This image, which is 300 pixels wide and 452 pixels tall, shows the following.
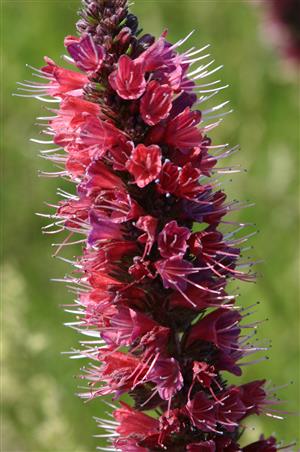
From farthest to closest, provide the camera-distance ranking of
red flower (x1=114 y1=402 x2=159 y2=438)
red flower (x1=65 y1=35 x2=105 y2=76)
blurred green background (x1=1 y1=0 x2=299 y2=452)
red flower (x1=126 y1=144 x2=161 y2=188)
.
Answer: blurred green background (x1=1 y1=0 x2=299 y2=452) < red flower (x1=114 y1=402 x2=159 y2=438) < red flower (x1=65 y1=35 x2=105 y2=76) < red flower (x1=126 y1=144 x2=161 y2=188)

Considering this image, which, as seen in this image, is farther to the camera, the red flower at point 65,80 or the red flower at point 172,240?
the red flower at point 65,80

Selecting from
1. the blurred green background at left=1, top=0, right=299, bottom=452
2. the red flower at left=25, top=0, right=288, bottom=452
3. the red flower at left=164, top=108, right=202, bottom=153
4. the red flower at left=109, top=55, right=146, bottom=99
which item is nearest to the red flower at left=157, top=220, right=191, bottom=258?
the red flower at left=25, top=0, right=288, bottom=452

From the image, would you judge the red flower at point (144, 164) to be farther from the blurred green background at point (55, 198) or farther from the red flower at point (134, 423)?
→ the blurred green background at point (55, 198)

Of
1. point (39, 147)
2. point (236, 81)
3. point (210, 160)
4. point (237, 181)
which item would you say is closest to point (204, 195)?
point (210, 160)

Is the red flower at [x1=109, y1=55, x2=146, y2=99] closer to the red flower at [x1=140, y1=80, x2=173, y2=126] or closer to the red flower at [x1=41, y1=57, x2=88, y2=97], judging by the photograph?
the red flower at [x1=140, y1=80, x2=173, y2=126]

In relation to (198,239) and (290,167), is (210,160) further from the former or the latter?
(290,167)

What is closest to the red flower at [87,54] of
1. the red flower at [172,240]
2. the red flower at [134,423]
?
the red flower at [172,240]
